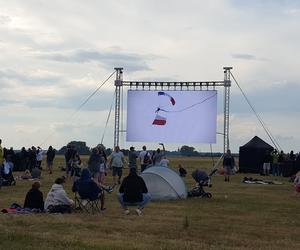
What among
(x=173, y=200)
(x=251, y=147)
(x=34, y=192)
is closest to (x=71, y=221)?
(x=34, y=192)

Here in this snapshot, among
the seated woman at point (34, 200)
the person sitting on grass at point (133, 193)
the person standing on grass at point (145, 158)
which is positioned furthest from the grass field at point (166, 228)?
the person standing on grass at point (145, 158)

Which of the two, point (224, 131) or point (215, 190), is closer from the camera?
point (215, 190)

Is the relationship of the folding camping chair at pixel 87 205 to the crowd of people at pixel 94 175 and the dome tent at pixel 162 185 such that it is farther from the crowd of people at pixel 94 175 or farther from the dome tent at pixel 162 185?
the dome tent at pixel 162 185

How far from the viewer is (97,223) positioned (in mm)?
12547

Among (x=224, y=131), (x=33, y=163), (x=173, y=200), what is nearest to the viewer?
(x=173, y=200)

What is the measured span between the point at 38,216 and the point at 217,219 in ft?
12.7

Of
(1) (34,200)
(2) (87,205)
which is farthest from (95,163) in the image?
(1) (34,200)

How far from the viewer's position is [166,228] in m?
12.1

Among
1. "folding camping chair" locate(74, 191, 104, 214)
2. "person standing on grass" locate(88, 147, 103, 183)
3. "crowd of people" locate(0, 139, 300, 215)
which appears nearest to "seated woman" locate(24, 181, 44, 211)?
"crowd of people" locate(0, 139, 300, 215)

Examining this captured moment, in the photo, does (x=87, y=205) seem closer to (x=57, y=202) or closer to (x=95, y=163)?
(x=57, y=202)

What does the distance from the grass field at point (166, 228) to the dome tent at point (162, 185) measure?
1.08 m

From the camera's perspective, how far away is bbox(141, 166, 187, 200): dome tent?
18.8m

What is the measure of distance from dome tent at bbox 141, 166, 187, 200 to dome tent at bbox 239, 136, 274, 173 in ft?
62.9

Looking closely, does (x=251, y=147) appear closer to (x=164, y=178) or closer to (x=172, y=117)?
(x=172, y=117)
